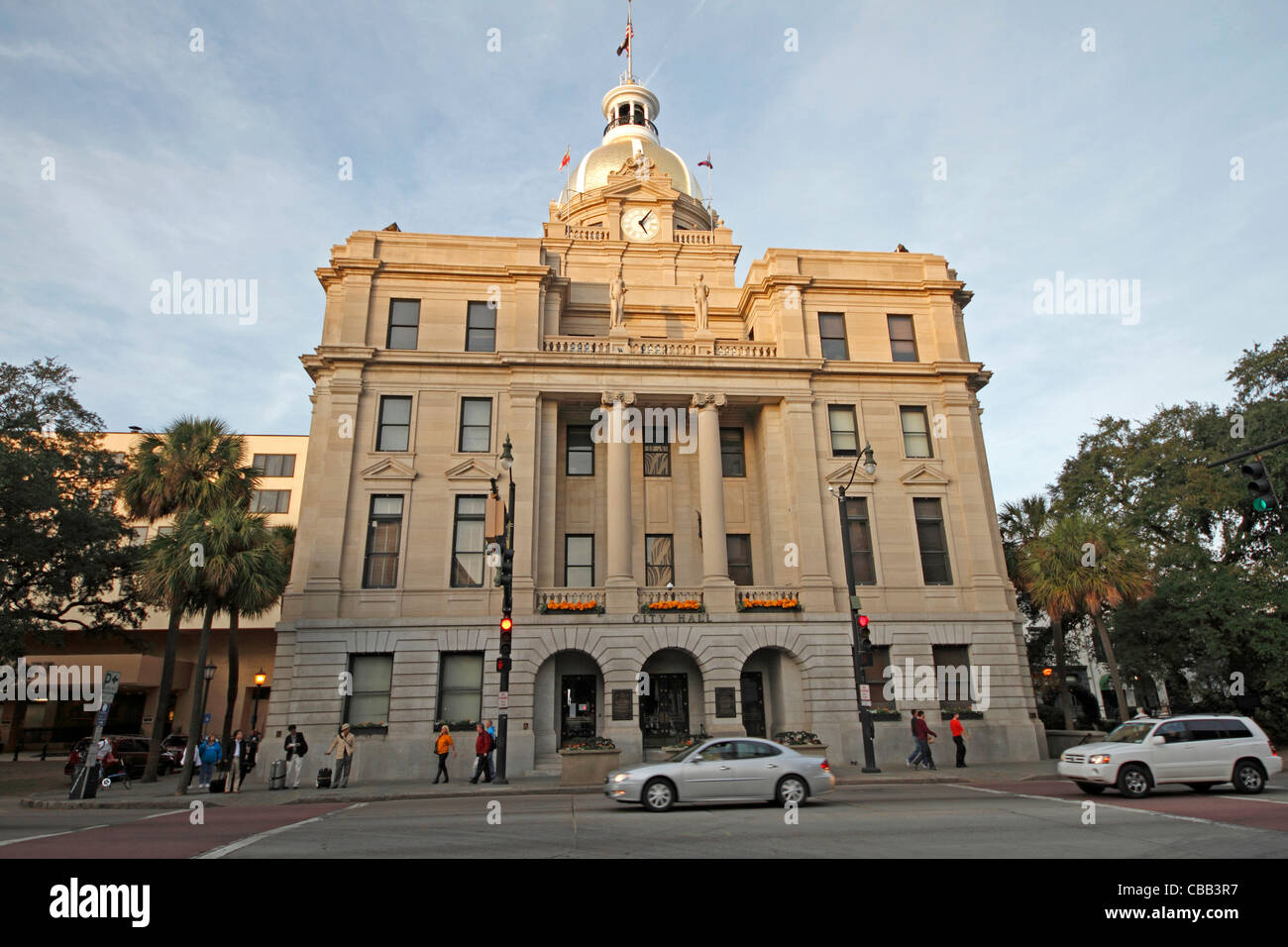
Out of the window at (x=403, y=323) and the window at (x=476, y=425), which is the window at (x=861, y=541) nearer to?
the window at (x=476, y=425)

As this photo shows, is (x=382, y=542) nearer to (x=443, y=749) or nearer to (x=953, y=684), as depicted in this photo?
(x=443, y=749)

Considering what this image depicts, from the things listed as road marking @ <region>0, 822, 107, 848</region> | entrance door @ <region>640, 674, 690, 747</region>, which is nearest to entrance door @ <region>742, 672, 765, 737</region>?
entrance door @ <region>640, 674, 690, 747</region>

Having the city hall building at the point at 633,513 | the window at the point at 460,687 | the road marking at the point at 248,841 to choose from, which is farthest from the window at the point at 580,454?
the road marking at the point at 248,841

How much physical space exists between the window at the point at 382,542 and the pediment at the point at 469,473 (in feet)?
7.20

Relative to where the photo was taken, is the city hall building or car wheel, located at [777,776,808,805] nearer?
car wheel, located at [777,776,808,805]

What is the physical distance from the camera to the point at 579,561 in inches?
1233

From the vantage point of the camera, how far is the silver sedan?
15102 millimetres

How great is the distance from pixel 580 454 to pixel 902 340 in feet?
50.7

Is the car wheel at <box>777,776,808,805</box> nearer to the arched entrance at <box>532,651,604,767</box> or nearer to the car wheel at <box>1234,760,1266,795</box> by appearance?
the car wheel at <box>1234,760,1266,795</box>

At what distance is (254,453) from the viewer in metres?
56.4

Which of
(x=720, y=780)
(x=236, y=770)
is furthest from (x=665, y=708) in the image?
(x=236, y=770)

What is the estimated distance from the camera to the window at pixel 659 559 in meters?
31.2

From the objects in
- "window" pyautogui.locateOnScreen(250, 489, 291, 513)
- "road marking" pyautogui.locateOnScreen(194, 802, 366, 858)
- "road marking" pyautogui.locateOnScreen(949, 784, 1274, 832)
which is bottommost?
"road marking" pyautogui.locateOnScreen(949, 784, 1274, 832)

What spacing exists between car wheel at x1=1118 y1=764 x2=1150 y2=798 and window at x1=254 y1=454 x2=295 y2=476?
179 feet
